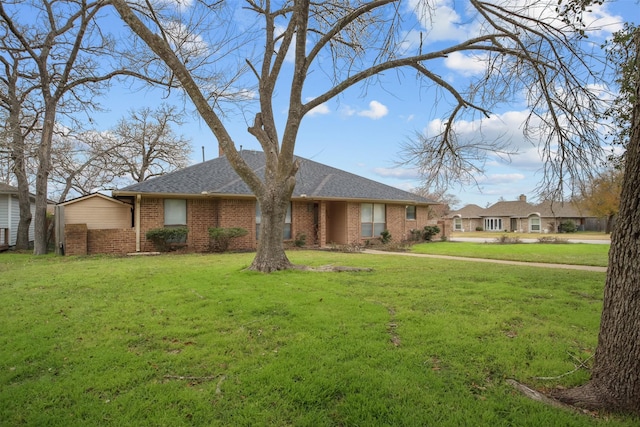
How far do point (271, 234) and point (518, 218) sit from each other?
4543 cm

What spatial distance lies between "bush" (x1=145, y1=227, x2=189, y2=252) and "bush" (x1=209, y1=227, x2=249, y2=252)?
1055 millimetres

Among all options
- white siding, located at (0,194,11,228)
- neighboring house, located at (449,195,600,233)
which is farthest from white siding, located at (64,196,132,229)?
neighboring house, located at (449,195,600,233)

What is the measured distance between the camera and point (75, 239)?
45.2 feet

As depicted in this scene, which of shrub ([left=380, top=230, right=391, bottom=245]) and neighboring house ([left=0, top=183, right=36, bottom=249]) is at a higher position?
neighboring house ([left=0, top=183, right=36, bottom=249])

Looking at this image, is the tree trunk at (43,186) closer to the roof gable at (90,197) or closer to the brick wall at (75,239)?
the roof gable at (90,197)

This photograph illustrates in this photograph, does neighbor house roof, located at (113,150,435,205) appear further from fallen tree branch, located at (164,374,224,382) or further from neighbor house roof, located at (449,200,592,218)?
neighbor house roof, located at (449,200,592,218)

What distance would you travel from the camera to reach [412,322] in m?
4.91

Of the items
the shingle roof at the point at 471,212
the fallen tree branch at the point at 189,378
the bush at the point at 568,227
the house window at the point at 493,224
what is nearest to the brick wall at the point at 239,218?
the fallen tree branch at the point at 189,378

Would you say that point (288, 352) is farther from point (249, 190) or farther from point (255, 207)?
point (255, 207)

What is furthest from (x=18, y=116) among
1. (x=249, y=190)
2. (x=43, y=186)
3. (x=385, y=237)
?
(x=385, y=237)

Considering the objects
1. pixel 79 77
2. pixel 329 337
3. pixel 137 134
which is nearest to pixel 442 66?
pixel 329 337

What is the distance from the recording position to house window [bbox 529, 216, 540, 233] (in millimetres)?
44719

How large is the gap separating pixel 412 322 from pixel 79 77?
18322 millimetres

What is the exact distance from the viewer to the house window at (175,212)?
1512 cm
